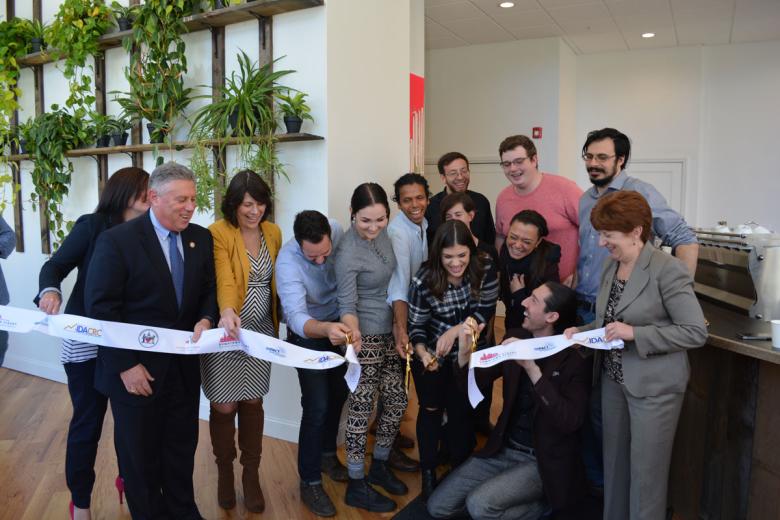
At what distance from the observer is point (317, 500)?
112 inches

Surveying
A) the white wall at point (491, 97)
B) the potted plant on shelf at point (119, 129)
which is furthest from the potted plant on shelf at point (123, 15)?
the white wall at point (491, 97)

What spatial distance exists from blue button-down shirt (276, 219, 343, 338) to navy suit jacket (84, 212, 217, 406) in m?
0.33

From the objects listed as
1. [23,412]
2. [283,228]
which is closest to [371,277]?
[283,228]

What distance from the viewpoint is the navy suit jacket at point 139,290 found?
7.15 feet

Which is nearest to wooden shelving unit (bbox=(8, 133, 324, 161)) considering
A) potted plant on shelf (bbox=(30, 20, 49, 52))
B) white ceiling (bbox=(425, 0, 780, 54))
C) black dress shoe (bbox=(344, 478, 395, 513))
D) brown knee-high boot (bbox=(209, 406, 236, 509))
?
potted plant on shelf (bbox=(30, 20, 49, 52))

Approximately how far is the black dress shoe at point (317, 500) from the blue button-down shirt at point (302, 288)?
77cm

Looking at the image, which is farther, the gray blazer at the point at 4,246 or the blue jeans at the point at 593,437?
the gray blazer at the point at 4,246

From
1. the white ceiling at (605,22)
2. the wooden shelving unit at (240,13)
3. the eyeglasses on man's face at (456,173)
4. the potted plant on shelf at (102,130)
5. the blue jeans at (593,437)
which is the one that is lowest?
the blue jeans at (593,437)

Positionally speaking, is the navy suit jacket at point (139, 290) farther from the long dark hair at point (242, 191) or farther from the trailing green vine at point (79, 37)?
the trailing green vine at point (79, 37)

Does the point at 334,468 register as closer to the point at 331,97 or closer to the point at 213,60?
the point at 331,97

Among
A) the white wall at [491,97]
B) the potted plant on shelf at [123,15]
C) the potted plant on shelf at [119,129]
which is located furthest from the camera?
the white wall at [491,97]

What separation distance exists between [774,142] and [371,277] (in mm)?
6408

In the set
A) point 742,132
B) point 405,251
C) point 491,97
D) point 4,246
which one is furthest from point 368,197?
point 742,132

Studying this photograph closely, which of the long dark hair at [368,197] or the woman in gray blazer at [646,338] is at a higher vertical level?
the long dark hair at [368,197]
